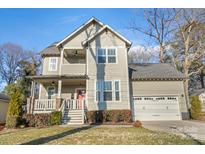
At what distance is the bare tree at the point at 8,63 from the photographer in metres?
34.6

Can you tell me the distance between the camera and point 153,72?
17.1 metres

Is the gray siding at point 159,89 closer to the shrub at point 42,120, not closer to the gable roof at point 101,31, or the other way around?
the gable roof at point 101,31

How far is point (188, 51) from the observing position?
24.9 m

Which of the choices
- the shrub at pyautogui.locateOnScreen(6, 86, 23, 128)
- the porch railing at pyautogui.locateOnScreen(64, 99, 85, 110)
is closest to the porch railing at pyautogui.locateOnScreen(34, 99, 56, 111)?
the porch railing at pyautogui.locateOnScreen(64, 99, 85, 110)

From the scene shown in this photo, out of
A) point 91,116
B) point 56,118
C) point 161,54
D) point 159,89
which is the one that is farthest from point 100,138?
point 161,54

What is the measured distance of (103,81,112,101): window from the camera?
46.3 feet

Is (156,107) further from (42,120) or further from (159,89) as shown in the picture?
(42,120)

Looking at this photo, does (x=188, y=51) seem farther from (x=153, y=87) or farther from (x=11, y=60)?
(x=11, y=60)

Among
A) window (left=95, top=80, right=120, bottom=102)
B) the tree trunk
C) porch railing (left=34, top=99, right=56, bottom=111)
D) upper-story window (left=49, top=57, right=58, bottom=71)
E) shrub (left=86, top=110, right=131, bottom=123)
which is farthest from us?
the tree trunk

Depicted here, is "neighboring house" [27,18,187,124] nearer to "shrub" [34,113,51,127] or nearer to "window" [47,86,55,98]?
"window" [47,86,55,98]

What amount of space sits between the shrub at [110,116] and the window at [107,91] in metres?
1.13

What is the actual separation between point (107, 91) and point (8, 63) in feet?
93.5

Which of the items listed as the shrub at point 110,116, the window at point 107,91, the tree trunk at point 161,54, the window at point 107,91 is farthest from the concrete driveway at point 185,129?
the tree trunk at point 161,54

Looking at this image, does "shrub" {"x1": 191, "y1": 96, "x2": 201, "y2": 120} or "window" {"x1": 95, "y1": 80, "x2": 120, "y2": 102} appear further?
"shrub" {"x1": 191, "y1": 96, "x2": 201, "y2": 120}
